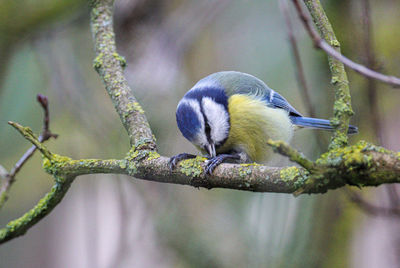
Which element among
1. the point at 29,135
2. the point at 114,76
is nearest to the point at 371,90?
the point at 114,76

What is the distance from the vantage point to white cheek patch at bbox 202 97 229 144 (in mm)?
1563

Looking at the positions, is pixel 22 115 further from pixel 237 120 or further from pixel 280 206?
pixel 280 206

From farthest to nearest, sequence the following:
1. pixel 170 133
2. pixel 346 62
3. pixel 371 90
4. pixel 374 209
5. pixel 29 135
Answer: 1. pixel 170 133
2. pixel 374 209
3. pixel 371 90
4. pixel 29 135
5. pixel 346 62

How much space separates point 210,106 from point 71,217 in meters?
1.89

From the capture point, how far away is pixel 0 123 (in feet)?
6.76

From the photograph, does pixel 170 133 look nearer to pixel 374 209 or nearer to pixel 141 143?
A: pixel 141 143

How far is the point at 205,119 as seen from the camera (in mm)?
1574

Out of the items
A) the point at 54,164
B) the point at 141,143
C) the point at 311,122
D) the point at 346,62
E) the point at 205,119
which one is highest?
the point at 311,122

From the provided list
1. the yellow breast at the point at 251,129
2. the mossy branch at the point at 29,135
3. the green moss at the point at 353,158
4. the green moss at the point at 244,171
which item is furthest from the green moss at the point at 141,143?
the green moss at the point at 353,158

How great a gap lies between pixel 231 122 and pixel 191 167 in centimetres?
55

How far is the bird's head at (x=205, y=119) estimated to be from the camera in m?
1.54

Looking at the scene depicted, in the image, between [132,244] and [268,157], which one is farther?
[132,244]

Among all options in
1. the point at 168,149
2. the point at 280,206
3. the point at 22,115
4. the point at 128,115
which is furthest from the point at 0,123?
the point at 280,206

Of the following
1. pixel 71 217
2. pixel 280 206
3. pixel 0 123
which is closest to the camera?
pixel 280 206
